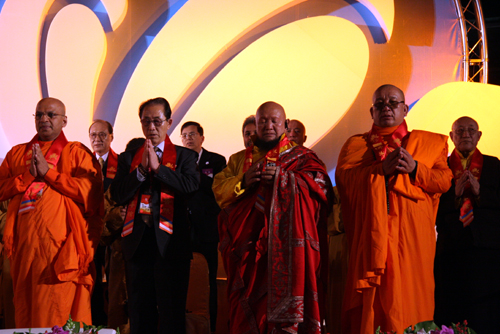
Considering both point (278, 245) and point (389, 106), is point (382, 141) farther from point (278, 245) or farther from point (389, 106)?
point (278, 245)

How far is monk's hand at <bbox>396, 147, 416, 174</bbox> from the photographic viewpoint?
115 inches

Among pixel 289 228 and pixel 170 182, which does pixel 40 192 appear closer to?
pixel 170 182

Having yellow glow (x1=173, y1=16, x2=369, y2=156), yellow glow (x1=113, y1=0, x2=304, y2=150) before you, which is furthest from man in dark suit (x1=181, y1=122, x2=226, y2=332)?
yellow glow (x1=113, y1=0, x2=304, y2=150)

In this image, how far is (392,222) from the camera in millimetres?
2955

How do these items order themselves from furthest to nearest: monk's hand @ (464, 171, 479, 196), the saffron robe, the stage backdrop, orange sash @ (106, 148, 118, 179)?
1. the stage backdrop
2. orange sash @ (106, 148, 118, 179)
3. monk's hand @ (464, 171, 479, 196)
4. the saffron robe

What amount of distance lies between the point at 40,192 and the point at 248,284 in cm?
141

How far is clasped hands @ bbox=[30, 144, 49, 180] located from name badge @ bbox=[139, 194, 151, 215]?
62 centimetres

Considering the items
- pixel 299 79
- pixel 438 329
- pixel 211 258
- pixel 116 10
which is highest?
pixel 116 10

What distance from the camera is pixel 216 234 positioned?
4.09m

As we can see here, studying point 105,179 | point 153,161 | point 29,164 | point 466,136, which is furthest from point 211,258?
point 466,136

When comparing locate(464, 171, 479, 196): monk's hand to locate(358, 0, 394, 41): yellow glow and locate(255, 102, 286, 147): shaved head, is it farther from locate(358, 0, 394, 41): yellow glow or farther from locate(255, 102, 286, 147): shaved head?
locate(358, 0, 394, 41): yellow glow

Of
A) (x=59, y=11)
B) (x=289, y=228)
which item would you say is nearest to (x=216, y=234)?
(x=289, y=228)

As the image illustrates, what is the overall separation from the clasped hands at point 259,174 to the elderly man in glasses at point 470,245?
138 cm

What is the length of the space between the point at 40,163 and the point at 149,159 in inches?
26.8
